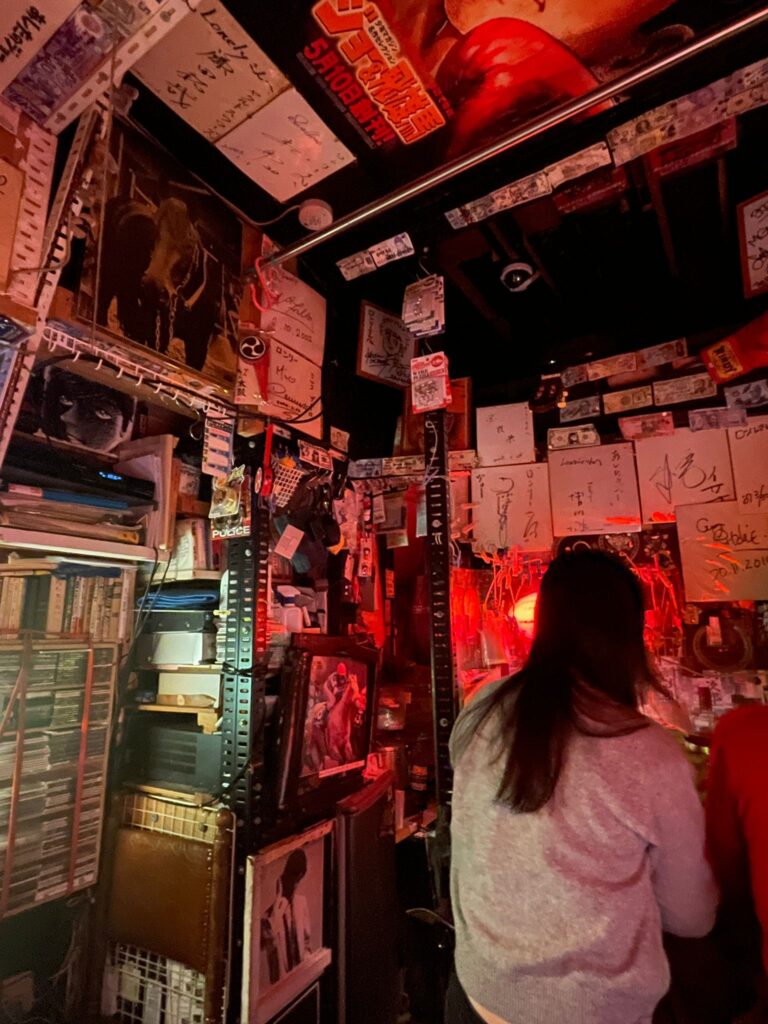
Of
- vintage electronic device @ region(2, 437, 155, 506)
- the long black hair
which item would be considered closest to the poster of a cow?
vintage electronic device @ region(2, 437, 155, 506)

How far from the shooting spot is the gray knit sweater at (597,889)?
3.63 feet

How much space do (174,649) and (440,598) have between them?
52.5 inches

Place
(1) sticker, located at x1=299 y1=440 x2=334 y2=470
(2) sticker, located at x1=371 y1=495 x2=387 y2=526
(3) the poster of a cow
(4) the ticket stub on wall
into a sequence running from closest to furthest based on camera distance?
1. (3) the poster of a cow
2. (4) the ticket stub on wall
3. (1) sticker, located at x1=299 y1=440 x2=334 y2=470
4. (2) sticker, located at x1=371 y1=495 x2=387 y2=526

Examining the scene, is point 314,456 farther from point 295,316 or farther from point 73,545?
point 73,545

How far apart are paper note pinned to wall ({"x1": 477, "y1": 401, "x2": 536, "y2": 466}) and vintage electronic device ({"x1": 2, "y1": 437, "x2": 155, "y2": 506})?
1.98 m

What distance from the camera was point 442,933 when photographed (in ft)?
7.11

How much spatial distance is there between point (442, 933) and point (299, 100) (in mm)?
3345

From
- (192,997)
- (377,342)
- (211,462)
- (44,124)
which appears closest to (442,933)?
(192,997)

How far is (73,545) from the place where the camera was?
2.16 meters

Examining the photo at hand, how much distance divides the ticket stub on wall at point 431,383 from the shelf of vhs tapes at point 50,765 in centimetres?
192
